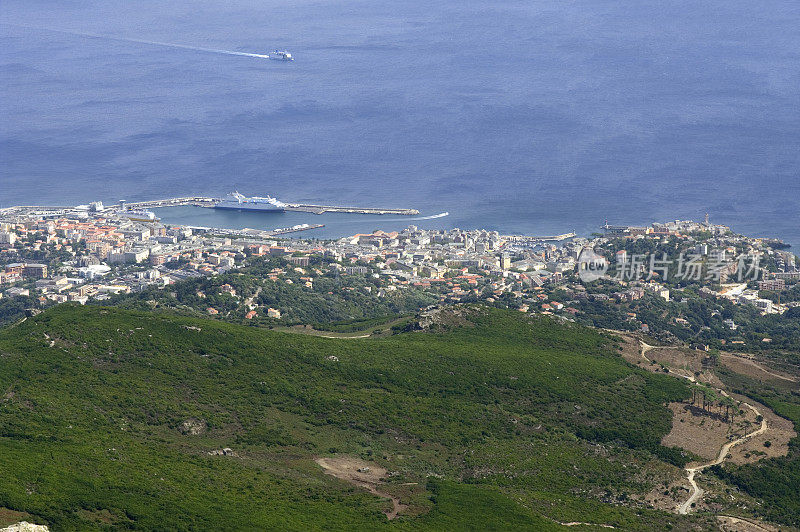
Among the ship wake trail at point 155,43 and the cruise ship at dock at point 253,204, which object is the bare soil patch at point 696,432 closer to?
the cruise ship at dock at point 253,204

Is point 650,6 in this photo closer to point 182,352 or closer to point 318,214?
point 318,214

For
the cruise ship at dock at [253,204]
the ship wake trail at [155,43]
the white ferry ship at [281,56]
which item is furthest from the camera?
the ship wake trail at [155,43]

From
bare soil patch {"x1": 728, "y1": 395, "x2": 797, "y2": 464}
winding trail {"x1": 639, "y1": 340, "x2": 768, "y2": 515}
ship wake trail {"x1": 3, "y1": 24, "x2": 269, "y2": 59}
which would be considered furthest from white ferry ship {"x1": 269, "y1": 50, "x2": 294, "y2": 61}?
bare soil patch {"x1": 728, "y1": 395, "x2": 797, "y2": 464}

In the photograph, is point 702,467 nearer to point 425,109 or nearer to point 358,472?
point 358,472

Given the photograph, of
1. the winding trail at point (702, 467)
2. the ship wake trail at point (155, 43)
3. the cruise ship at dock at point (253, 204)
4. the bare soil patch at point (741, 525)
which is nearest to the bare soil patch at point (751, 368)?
the winding trail at point (702, 467)

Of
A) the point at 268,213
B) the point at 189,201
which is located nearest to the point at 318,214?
the point at 268,213

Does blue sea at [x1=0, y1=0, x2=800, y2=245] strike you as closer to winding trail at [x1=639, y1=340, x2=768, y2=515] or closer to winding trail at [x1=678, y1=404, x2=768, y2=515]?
winding trail at [x1=639, y1=340, x2=768, y2=515]
